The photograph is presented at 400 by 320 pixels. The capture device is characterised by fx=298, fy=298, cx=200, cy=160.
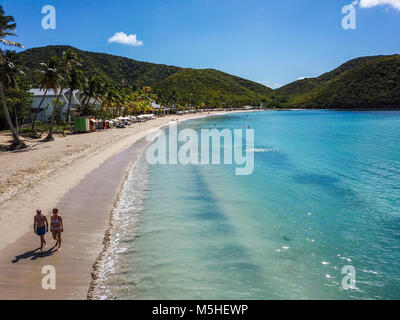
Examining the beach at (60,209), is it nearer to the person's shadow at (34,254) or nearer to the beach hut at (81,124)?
the person's shadow at (34,254)

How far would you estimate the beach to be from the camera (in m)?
7.24

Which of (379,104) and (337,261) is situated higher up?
(379,104)

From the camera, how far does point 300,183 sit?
18672 mm

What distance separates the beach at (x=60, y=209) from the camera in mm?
7242

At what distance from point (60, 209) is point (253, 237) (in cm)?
773

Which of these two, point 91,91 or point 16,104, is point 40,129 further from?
point 91,91

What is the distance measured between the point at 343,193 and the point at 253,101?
172995 mm

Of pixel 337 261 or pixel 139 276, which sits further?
pixel 337 261

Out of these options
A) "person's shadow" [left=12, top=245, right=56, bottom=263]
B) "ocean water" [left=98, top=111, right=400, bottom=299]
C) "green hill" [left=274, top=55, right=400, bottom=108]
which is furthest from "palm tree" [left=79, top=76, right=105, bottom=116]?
"green hill" [left=274, top=55, right=400, bottom=108]

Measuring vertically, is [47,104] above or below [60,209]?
above

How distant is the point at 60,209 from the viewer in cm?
1206

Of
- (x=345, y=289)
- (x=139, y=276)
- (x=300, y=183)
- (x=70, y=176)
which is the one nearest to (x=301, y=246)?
(x=345, y=289)

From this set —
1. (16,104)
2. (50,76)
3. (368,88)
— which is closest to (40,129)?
(16,104)
